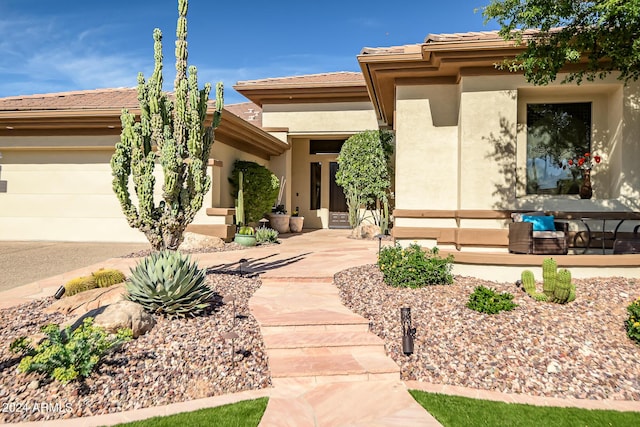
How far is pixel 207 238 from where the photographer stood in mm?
12023

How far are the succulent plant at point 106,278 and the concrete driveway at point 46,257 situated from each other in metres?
1.73

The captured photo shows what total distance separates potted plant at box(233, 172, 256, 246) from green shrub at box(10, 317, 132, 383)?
800 centimetres

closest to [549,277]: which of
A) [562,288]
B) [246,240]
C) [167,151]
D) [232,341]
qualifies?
[562,288]

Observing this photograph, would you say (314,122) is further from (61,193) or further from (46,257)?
(46,257)

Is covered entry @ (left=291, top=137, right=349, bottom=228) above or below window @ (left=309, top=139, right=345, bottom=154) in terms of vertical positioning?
below

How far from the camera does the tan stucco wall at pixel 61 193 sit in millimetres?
13156

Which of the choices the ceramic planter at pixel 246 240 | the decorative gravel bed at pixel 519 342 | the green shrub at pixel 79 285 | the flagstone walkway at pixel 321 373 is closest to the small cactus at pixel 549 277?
the decorative gravel bed at pixel 519 342

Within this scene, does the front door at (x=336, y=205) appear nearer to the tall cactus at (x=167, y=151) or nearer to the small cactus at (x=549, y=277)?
the tall cactus at (x=167, y=151)

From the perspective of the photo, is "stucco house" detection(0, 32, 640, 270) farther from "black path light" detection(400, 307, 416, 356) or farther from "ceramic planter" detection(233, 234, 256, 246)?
"black path light" detection(400, 307, 416, 356)

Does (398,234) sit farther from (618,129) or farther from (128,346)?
(128,346)

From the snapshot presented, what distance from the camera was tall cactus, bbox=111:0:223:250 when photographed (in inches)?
242

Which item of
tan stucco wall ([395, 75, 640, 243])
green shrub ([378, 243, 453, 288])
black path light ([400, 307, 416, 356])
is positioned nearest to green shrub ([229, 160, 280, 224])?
tan stucco wall ([395, 75, 640, 243])

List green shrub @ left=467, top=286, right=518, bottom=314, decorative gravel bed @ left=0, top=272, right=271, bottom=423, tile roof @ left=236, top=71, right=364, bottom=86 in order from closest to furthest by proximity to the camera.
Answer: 1. decorative gravel bed @ left=0, top=272, right=271, bottom=423
2. green shrub @ left=467, top=286, right=518, bottom=314
3. tile roof @ left=236, top=71, right=364, bottom=86

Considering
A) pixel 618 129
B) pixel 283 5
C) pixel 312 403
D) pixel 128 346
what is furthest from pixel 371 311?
pixel 283 5
